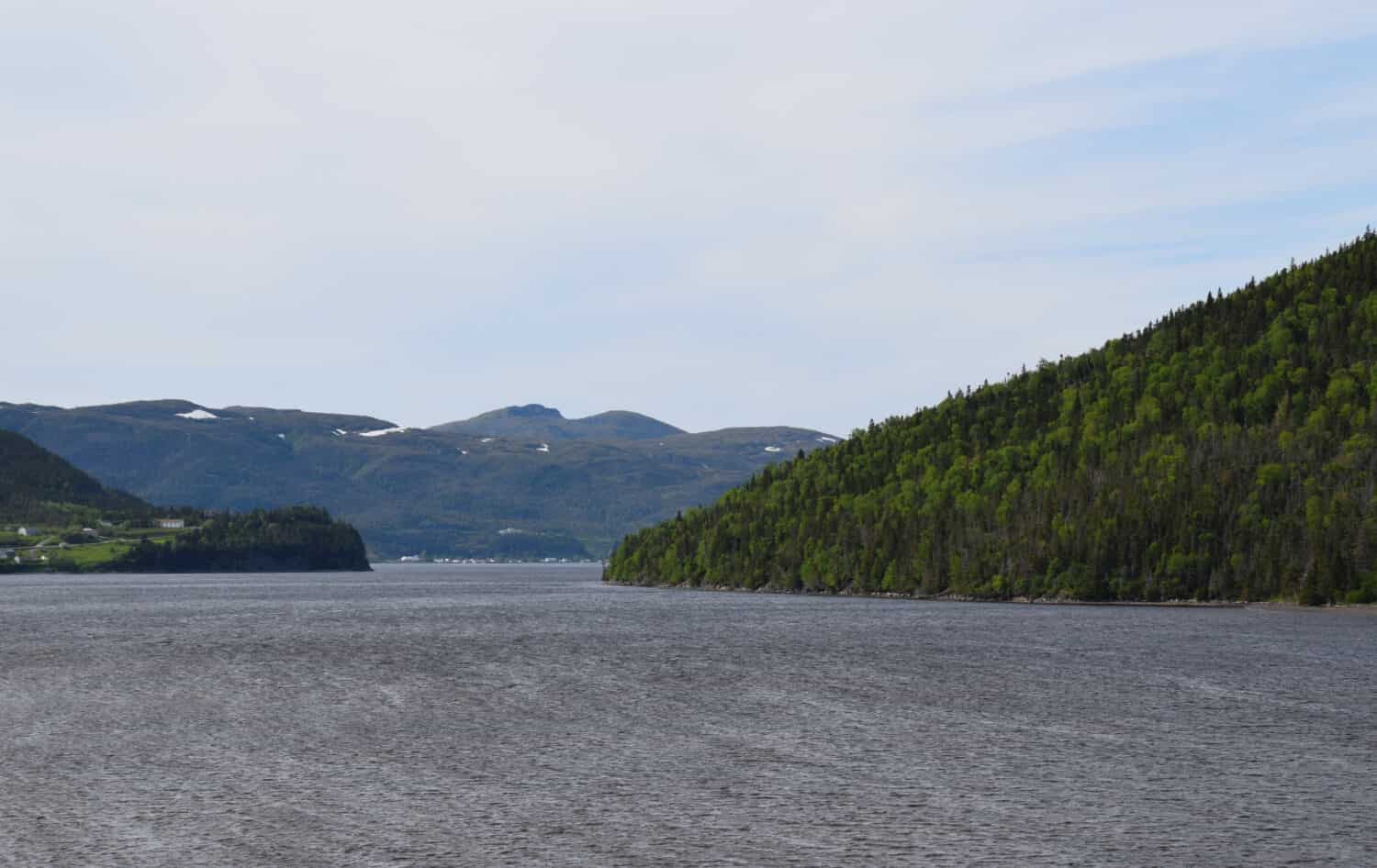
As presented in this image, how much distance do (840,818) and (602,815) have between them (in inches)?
320

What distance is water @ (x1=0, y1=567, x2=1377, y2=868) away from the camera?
45094 mm

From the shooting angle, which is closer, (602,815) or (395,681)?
(602,815)

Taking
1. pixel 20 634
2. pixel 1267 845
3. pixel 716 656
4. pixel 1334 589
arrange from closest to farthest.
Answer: pixel 1267 845, pixel 716 656, pixel 20 634, pixel 1334 589

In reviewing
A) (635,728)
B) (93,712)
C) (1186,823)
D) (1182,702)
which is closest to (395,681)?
(93,712)

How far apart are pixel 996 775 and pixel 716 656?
61.3 metres

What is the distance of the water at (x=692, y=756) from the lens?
45094mm

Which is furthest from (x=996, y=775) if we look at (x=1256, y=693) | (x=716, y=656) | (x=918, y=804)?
(x=716, y=656)

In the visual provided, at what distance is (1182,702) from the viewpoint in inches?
3238

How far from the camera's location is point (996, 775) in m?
57.8

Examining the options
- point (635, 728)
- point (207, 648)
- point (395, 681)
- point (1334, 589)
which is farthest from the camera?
point (1334, 589)

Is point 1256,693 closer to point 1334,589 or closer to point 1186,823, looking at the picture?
point 1186,823

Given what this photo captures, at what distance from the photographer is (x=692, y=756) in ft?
207

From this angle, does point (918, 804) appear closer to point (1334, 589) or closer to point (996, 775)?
point (996, 775)

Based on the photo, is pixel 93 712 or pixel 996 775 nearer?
pixel 996 775
